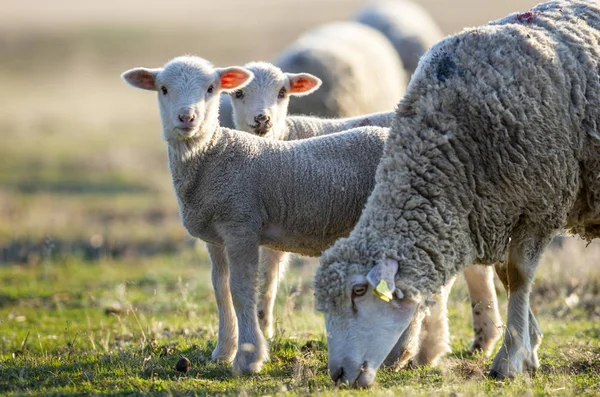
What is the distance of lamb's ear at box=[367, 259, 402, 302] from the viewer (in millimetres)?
5262

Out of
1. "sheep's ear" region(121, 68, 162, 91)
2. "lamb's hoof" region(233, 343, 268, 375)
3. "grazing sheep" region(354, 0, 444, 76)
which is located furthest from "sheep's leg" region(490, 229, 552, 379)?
"grazing sheep" region(354, 0, 444, 76)

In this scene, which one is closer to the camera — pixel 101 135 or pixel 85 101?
pixel 101 135

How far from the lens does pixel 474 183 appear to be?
5805mm

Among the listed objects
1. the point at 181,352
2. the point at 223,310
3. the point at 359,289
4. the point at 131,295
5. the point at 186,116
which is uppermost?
the point at 186,116

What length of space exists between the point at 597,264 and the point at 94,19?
59279 millimetres

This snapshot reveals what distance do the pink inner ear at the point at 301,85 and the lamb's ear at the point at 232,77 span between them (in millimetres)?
1490

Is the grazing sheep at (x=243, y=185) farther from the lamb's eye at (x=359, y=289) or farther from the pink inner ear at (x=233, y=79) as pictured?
the lamb's eye at (x=359, y=289)

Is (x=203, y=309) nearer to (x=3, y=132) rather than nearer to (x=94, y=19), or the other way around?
(x=3, y=132)

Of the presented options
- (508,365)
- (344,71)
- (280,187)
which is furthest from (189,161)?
(344,71)

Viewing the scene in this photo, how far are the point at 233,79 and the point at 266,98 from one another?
1252 millimetres

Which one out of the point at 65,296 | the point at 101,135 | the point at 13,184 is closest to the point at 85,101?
the point at 101,135

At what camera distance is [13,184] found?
18562 millimetres

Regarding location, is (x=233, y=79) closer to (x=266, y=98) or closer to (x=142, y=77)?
(x=142, y=77)

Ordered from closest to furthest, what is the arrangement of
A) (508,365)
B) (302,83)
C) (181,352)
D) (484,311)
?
(508,365) < (181,352) < (484,311) < (302,83)
